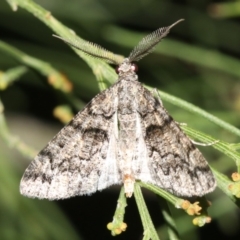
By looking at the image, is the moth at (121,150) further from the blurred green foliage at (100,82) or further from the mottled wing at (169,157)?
the blurred green foliage at (100,82)

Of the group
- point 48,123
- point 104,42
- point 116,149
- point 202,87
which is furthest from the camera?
point 48,123

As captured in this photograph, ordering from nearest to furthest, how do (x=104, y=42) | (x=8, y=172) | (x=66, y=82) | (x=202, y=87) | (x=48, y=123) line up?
(x=66, y=82) → (x=8, y=172) → (x=202, y=87) → (x=104, y=42) → (x=48, y=123)

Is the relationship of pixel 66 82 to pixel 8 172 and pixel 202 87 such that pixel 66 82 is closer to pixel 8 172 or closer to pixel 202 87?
pixel 8 172

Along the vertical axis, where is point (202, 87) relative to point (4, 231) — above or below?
above

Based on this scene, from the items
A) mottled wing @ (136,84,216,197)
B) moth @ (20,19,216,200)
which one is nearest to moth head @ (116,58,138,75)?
moth @ (20,19,216,200)

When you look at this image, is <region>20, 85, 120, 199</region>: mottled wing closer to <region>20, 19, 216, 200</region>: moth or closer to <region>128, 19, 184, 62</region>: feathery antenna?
<region>20, 19, 216, 200</region>: moth

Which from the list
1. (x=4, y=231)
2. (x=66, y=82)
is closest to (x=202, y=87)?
(x=66, y=82)

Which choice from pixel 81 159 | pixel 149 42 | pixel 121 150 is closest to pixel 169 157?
pixel 121 150

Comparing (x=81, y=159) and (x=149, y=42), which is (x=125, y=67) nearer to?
(x=149, y=42)
